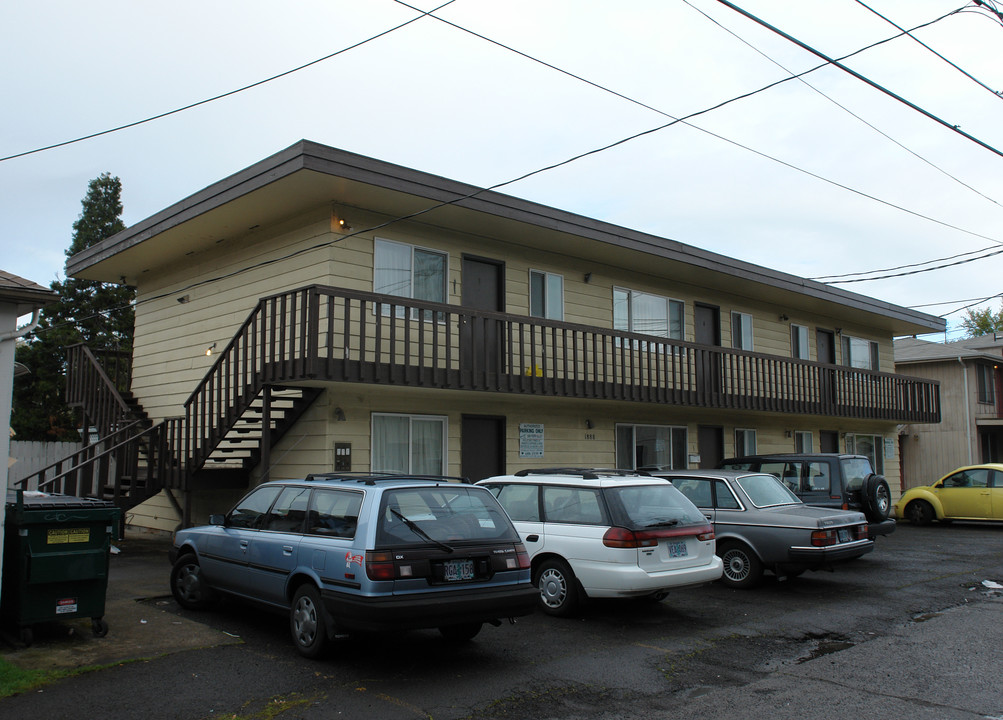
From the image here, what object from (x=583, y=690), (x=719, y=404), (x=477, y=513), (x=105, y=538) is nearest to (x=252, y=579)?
(x=105, y=538)

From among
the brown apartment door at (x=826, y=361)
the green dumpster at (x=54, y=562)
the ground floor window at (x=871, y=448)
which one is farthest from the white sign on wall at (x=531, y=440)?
the ground floor window at (x=871, y=448)

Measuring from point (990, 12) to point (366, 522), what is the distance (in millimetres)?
9073

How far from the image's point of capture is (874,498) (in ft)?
45.1

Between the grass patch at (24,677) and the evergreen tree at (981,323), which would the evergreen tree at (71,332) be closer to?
the grass patch at (24,677)

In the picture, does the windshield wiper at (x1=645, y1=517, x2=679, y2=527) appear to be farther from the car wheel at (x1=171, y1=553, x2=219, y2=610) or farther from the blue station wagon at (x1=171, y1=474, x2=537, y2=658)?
the car wheel at (x1=171, y1=553, x2=219, y2=610)

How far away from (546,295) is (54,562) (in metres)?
10.7

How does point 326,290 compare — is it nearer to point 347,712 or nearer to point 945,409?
point 347,712

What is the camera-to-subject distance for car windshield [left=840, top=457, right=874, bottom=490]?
45.5 feet

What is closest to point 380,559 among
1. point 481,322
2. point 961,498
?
point 481,322

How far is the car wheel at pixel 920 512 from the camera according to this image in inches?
814

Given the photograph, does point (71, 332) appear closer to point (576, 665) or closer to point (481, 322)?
point (481, 322)

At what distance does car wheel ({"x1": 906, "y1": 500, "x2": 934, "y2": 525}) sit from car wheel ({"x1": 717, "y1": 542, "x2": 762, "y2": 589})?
1240 centimetres

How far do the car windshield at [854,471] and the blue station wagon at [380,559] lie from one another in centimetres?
878

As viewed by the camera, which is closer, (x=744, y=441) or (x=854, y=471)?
(x=854, y=471)
